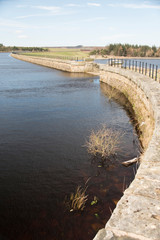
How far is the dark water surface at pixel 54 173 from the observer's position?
5.91m

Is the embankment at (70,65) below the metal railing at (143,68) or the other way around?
the other way around

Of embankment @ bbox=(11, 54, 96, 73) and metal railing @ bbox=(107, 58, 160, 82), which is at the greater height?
embankment @ bbox=(11, 54, 96, 73)

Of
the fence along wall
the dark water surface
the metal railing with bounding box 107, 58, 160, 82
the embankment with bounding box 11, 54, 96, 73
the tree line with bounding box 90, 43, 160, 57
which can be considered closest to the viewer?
the fence along wall

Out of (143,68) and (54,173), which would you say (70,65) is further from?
(54,173)

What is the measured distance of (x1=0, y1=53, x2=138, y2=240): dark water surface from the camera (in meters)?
5.91

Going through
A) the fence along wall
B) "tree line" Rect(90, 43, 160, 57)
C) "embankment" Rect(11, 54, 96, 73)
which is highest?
"tree line" Rect(90, 43, 160, 57)

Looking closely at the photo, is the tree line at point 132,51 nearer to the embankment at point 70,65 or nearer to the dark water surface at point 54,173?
the embankment at point 70,65

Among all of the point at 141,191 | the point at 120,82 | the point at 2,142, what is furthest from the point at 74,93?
the point at 141,191

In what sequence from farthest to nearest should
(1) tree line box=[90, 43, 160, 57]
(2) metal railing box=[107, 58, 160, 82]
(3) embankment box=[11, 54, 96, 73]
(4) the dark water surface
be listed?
1. (1) tree line box=[90, 43, 160, 57]
2. (3) embankment box=[11, 54, 96, 73]
3. (2) metal railing box=[107, 58, 160, 82]
4. (4) the dark water surface

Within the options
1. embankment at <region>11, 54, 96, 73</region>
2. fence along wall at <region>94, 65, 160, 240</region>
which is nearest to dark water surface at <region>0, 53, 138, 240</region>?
fence along wall at <region>94, 65, 160, 240</region>

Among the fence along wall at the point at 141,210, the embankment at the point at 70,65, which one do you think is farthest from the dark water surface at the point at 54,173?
the embankment at the point at 70,65

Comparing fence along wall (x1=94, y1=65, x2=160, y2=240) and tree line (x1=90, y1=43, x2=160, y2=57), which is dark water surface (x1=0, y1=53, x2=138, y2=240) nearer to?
fence along wall (x1=94, y1=65, x2=160, y2=240)

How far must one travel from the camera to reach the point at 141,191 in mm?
3826

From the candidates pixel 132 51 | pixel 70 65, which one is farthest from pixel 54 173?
pixel 132 51
